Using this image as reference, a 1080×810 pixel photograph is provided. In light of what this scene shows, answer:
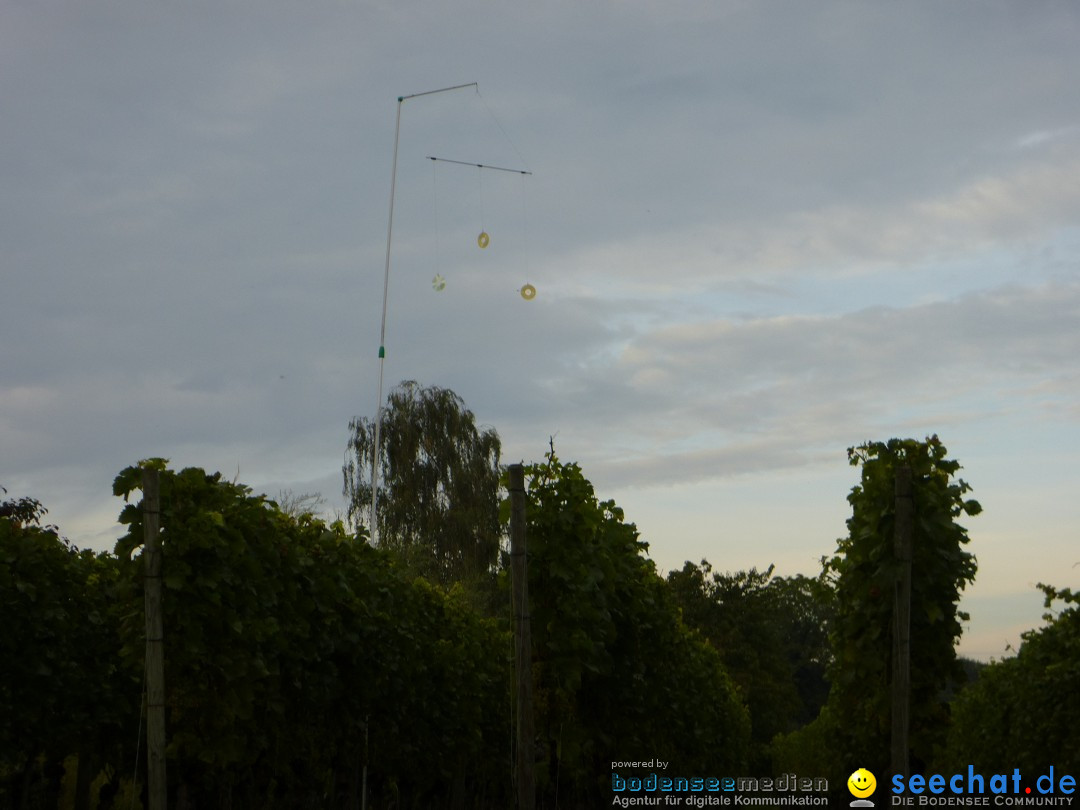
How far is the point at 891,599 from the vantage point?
13.9 meters

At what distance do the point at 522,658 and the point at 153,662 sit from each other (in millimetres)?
4844

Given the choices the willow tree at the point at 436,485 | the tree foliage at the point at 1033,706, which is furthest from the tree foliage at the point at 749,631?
the tree foliage at the point at 1033,706

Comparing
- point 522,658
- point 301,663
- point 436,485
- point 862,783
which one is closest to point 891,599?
point 862,783

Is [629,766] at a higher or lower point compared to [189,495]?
lower

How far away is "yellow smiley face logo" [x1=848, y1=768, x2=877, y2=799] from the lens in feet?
48.6

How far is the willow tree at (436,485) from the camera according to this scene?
4438cm

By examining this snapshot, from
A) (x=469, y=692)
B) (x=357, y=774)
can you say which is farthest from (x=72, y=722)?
(x=469, y=692)

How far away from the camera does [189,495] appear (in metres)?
11.6

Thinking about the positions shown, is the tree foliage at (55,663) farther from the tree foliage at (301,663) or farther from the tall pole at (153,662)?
the tall pole at (153,662)

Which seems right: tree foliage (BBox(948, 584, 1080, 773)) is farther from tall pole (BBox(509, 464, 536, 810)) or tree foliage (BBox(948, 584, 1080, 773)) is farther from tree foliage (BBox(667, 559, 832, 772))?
tree foliage (BBox(667, 559, 832, 772))

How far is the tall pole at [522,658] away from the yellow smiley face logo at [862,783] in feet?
12.5

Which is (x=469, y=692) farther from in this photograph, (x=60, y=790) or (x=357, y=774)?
(x=60, y=790)

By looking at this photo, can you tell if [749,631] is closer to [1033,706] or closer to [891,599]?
[1033,706]

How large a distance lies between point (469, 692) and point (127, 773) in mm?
6801
